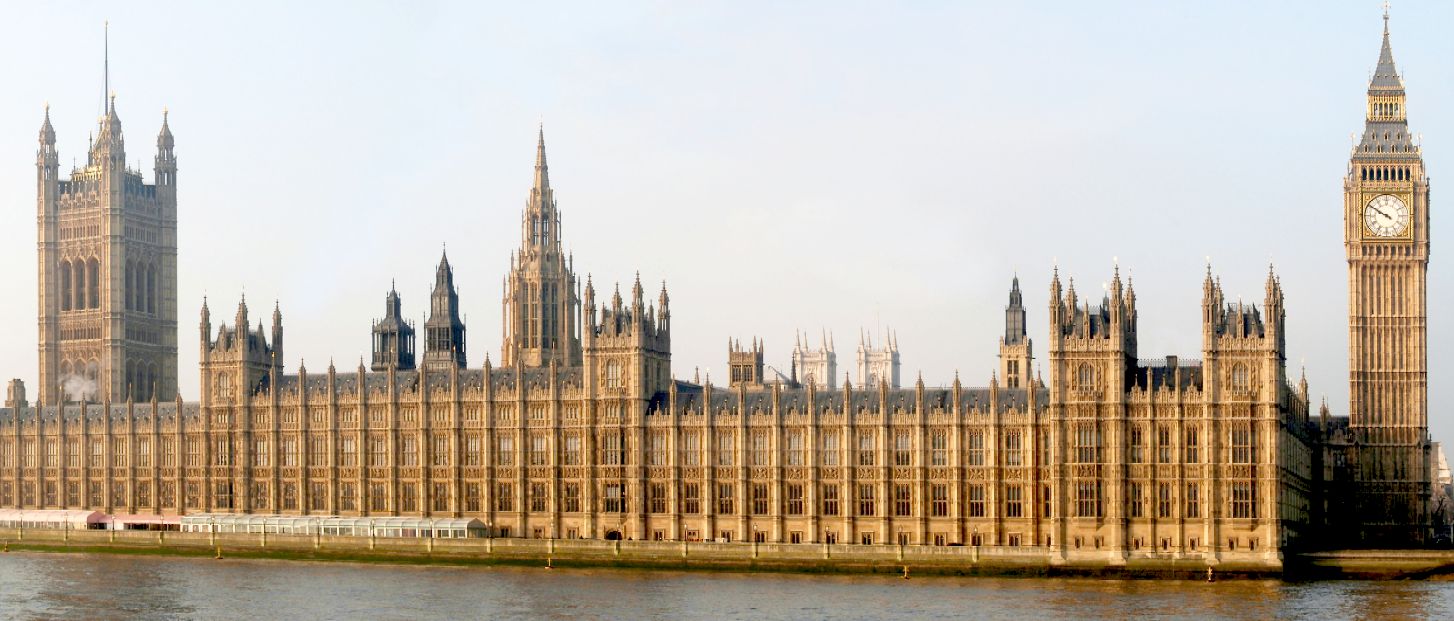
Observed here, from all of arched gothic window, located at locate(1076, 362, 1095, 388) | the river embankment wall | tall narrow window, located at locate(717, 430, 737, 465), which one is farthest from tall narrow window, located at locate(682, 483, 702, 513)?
arched gothic window, located at locate(1076, 362, 1095, 388)

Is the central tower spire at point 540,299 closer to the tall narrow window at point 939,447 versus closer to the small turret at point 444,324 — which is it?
the small turret at point 444,324

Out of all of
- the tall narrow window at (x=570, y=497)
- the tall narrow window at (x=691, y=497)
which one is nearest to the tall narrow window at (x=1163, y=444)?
the tall narrow window at (x=691, y=497)

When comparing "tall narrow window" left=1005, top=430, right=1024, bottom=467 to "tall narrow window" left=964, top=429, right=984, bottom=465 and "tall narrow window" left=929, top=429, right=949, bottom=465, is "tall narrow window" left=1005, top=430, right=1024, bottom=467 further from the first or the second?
"tall narrow window" left=929, top=429, right=949, bottom=465

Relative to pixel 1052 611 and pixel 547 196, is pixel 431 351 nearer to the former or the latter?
pixel 547 196

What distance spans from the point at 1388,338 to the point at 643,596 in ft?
214

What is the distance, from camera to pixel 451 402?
153 m

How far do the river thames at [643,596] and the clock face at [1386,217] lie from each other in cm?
4097

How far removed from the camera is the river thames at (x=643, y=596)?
110375 millimetres

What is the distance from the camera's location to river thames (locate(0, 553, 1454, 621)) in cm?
11038

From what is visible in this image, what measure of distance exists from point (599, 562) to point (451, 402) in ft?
65.0

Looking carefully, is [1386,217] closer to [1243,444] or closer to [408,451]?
[1243,444]

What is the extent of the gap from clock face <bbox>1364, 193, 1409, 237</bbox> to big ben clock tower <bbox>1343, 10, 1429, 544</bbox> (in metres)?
0.07

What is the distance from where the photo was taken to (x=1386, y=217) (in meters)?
161

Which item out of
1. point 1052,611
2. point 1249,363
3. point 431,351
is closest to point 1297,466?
point 1249,363
